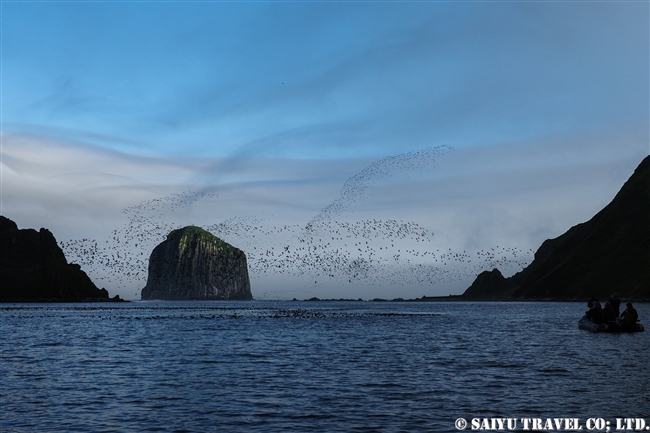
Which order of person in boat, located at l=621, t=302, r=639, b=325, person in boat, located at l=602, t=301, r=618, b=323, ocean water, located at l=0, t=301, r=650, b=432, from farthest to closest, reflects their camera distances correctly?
1. person in boat, located at l=602, t=301, r=618, b=323
2. person in boat, located at l=621, t=302, r=639, b=325
3. ocean water, located at l=0, t=301, r=650, b=432

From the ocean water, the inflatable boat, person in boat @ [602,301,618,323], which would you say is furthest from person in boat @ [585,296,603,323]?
the ocean water

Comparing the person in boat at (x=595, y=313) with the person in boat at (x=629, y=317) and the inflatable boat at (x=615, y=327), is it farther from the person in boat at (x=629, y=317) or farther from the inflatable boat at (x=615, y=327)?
the person in boat at (x=629, y=317)

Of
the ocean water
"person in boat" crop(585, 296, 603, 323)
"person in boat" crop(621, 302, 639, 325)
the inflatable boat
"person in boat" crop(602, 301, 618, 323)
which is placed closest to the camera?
the ocean water

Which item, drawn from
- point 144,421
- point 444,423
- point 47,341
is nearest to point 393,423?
point 444,423

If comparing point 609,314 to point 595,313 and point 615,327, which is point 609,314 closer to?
point 615,327

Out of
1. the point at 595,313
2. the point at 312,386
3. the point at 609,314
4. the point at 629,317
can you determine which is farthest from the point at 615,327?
the point at 312,386

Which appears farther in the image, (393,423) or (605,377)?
(605,377)

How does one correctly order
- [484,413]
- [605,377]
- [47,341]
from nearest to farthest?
[484,413] < [605,377] < [47,341]

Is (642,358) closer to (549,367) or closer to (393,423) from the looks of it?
(549,367)

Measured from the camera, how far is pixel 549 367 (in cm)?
4784

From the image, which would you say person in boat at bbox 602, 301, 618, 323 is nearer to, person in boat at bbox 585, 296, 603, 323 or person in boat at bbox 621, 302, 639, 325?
person in boat at bbox 585, 296, 603, 323

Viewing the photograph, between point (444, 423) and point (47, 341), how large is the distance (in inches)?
2584

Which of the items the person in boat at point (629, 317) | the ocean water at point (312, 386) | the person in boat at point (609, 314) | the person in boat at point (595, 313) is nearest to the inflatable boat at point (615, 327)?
the person in boat at point (629, 317)

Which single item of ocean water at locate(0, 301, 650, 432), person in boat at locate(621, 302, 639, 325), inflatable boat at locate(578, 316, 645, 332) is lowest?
ocean water at locate(0, 301, 650, 432)
